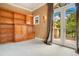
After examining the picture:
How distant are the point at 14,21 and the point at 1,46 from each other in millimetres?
793

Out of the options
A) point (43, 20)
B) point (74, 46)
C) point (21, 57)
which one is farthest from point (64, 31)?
point (21, 57)

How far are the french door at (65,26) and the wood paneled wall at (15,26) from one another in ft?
2.43

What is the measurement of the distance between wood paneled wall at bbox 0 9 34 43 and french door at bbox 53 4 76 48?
2.43 feet

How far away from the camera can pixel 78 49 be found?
2.41m

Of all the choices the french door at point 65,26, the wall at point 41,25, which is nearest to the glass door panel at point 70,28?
the french door at point 65,26

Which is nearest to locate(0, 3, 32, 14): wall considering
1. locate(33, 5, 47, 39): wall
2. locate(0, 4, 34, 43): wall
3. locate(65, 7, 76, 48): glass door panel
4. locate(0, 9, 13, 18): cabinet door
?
locate(0, 4, 34, 43): wall

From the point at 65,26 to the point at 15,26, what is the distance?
4.93ft

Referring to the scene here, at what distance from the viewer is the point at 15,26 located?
2.87 meters

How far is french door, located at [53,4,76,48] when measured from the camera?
248 centimetres

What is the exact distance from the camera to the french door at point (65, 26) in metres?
2.48

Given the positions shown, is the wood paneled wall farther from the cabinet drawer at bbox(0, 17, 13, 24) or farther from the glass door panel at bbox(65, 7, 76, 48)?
the glass door panel at bbox(65, 7, 76, 48)

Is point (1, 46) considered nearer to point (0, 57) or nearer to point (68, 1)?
point (0, 57)

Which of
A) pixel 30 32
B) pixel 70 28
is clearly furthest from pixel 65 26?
pixel 30 32

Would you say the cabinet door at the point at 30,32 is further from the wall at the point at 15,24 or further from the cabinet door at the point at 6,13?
the cabinet door at the point at 6,13
